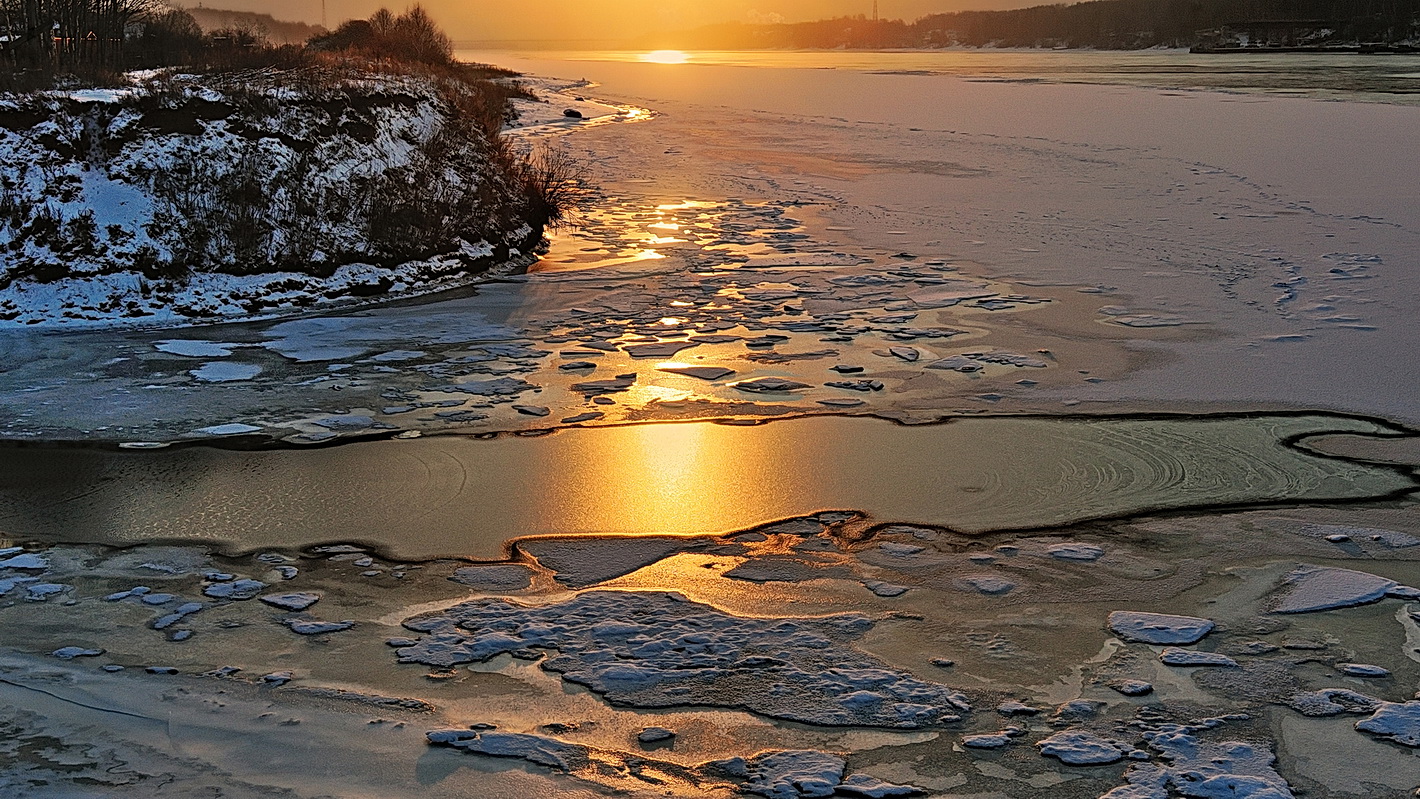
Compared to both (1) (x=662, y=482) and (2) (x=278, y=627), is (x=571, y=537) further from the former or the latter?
(2) (x=278, y=627)

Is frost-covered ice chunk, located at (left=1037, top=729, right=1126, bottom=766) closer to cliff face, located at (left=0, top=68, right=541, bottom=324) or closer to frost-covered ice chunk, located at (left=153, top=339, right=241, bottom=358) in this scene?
frost-covered ice chunk, located at (left=153, top=339, right=241, bottom=358)

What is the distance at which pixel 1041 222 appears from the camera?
1486 centimetres

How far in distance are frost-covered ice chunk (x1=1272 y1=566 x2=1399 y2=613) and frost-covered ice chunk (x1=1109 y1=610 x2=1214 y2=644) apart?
403mm

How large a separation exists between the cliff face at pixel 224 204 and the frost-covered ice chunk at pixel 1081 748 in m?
8.52

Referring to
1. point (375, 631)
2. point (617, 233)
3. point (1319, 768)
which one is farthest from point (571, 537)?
point (617, 233)

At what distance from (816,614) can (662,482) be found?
158 centimetres

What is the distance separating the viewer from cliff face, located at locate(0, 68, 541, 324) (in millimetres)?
10250

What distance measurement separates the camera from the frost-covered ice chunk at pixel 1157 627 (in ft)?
14.5

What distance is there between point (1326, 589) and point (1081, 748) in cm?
181

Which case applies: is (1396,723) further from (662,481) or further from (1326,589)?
(662,481)

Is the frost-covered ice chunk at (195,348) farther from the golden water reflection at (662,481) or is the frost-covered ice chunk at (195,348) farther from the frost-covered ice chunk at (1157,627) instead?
the frost-covered ice chunk at (1157,627)

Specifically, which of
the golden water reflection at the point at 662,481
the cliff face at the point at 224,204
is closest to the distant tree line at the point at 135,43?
the cliff face at the point at 224,204

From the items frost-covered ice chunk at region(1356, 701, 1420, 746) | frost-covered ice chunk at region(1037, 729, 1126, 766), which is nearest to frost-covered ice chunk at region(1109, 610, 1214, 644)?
frost-covered ice chunk at region(1356, 701, 1420, 746)

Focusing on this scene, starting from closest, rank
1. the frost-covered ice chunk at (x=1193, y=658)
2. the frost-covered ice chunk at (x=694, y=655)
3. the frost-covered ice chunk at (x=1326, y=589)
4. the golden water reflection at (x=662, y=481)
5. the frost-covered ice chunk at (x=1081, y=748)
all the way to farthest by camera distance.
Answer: the frost-covered ice chunk at (x=1081, y=748) < the frost-covered ice chunk at (x=694, y=655) < the frost-covered ice chunk at (x=1193, y=658) < the frost-covered ice chunk at (x=1326, y=589) < the golden water reflection at (x=662, y=481)
